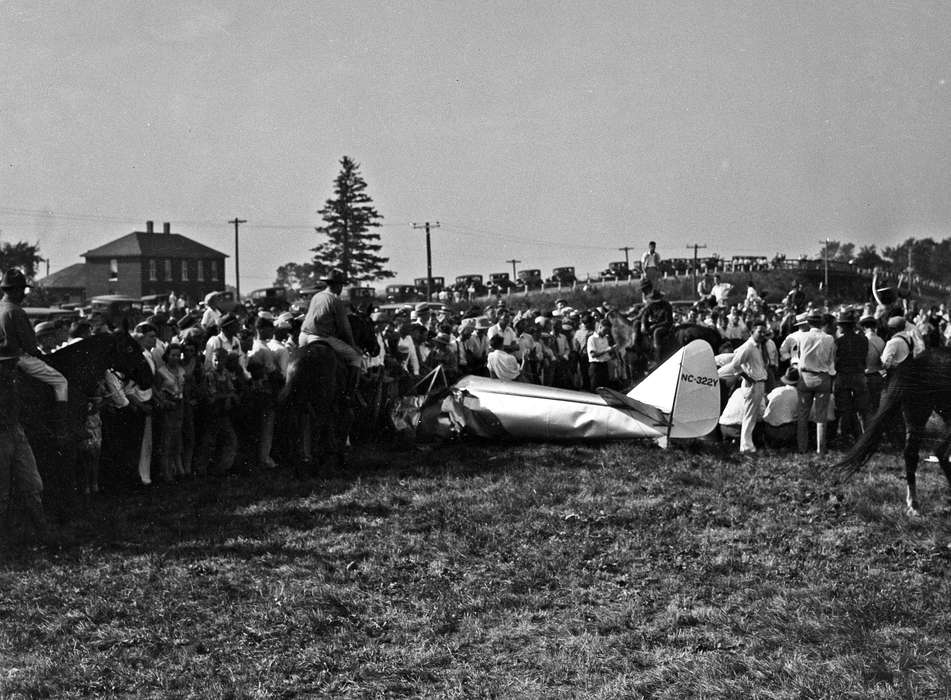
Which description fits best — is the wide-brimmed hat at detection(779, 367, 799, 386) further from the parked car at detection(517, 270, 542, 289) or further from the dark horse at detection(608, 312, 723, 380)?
the parked car at detection(517, 270, 542, 289)

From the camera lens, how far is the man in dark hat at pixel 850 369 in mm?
13438

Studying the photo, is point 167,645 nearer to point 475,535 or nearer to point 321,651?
point 321,651

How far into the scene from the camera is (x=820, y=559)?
26.0ft

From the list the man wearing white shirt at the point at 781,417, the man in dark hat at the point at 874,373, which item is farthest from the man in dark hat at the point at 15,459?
the man in dark hat at the point at 874,373

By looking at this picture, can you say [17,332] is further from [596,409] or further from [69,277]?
[69,277]

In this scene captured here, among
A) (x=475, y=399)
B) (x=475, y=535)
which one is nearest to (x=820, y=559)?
(x=475, y=535)

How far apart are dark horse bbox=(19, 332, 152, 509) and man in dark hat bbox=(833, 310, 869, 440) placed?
914cm

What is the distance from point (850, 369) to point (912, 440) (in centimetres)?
395

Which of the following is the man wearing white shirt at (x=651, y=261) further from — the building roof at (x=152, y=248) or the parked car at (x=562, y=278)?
the building roof at (x=152, y=248)

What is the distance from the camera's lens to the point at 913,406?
32.0 ft

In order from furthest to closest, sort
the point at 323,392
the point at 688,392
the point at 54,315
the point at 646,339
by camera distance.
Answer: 1. the point at 54,315
2. the point at 646,339
3. the point at 688,392
4. the point at 323,392

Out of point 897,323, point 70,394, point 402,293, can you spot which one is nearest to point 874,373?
point 897,323

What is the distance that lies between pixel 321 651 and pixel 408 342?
417 inches

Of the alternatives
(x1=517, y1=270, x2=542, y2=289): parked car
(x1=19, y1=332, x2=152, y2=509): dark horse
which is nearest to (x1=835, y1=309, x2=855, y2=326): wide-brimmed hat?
(x1=19, y1=332, x2=152, y2=509): dark horse
